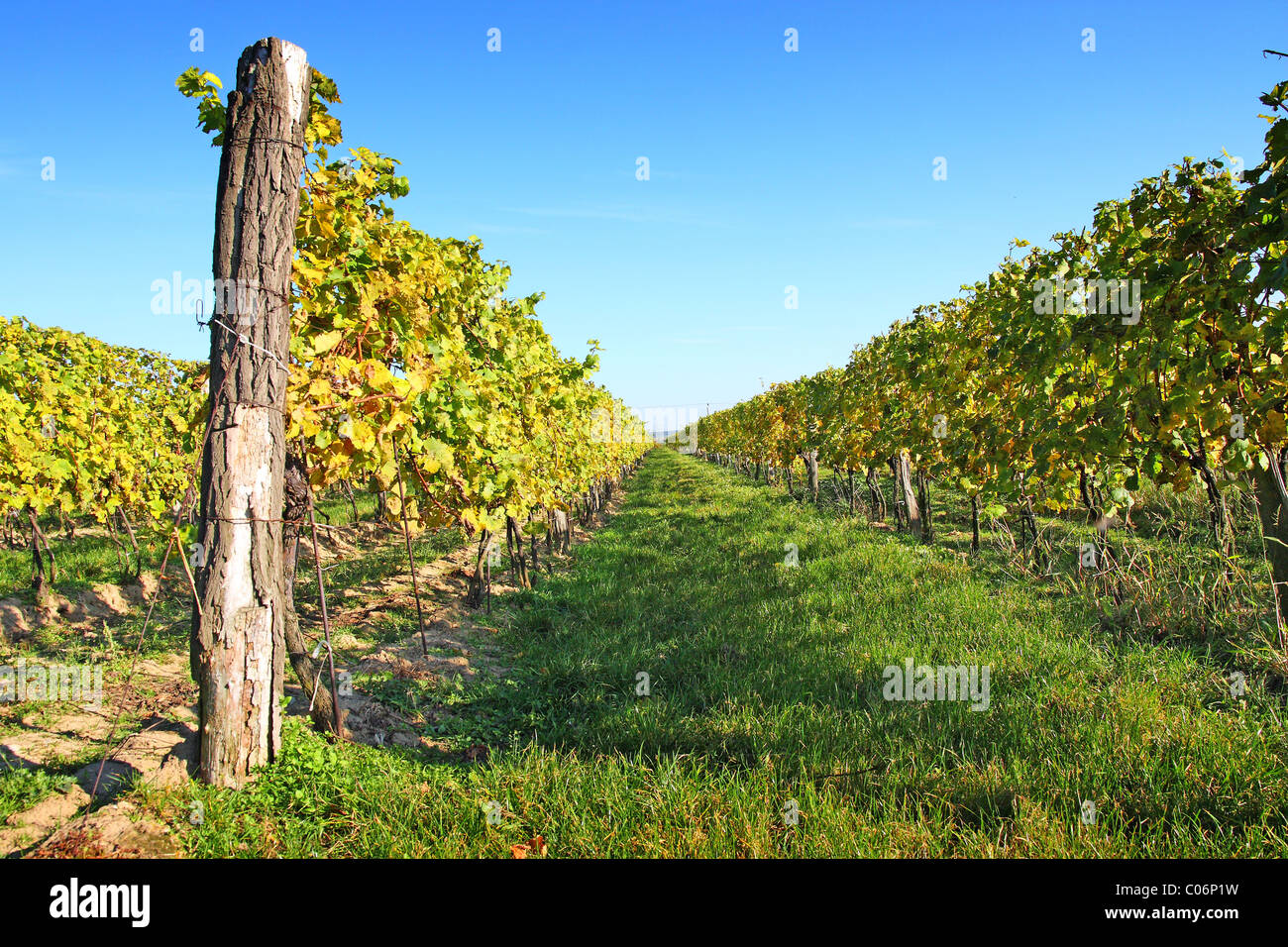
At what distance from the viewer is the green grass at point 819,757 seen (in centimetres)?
234

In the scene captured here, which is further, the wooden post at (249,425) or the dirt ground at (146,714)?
the wooden post at (249,425)

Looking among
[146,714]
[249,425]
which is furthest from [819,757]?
[146,714]

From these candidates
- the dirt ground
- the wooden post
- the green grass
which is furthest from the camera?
the wooden post

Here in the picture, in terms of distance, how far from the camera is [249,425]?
8.39 ft

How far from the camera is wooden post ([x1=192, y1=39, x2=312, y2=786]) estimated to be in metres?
2.48

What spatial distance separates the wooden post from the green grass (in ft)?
1.00

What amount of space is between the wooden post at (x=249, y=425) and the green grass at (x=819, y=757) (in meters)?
0.30

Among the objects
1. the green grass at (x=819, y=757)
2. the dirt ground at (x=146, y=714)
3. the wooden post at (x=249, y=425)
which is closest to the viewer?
the dirt ground at (x=146, y=714)

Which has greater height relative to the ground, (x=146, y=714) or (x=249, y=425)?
(x=249, y=425)

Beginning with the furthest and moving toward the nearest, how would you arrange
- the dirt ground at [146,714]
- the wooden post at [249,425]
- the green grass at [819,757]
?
the wooden post at [249,425]
the green grass at [819,757]
the dirt ground at [146,714]

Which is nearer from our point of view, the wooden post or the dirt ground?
the dirt ground

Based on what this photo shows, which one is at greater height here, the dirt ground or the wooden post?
the wooden post

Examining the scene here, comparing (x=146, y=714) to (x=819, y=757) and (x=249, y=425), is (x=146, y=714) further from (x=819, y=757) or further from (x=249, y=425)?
(x=819, y=757)

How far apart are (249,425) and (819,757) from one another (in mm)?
3076
